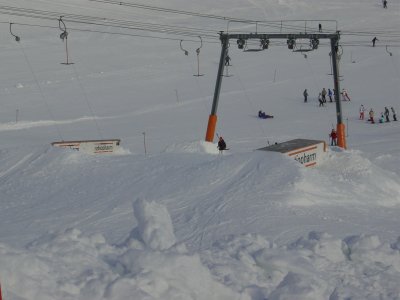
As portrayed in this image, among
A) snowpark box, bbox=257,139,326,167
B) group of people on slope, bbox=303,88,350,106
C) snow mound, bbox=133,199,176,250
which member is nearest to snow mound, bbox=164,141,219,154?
snowpark box, bbox=257,139,326,167

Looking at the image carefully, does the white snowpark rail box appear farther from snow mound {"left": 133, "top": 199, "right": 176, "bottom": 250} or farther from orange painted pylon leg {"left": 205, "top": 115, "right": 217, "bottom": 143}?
snow mound {"left": 133, "top": 199, "right": 176, "bottom": 250}

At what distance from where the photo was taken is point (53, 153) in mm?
20875

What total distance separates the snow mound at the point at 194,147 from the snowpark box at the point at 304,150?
10.7 ft

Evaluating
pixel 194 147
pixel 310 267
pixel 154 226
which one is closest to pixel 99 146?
pixel 194 147

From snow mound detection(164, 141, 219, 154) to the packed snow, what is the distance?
0.30 feet

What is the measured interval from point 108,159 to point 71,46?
40645 millimetres

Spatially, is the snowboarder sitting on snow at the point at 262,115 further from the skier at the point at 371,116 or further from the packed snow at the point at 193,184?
the skier at the point at 371,116

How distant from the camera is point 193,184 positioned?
56.9 feet

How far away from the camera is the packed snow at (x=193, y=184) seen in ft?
25.1

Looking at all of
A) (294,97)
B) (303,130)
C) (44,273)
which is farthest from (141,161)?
(294,97)

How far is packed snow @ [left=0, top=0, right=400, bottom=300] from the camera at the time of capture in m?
7.64

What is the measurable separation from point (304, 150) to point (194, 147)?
14.7 feet

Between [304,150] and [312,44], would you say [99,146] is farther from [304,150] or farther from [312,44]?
[312,44]

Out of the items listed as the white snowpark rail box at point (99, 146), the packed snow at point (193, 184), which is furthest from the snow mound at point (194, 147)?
the white snowpark rail box at point (99, 146)
